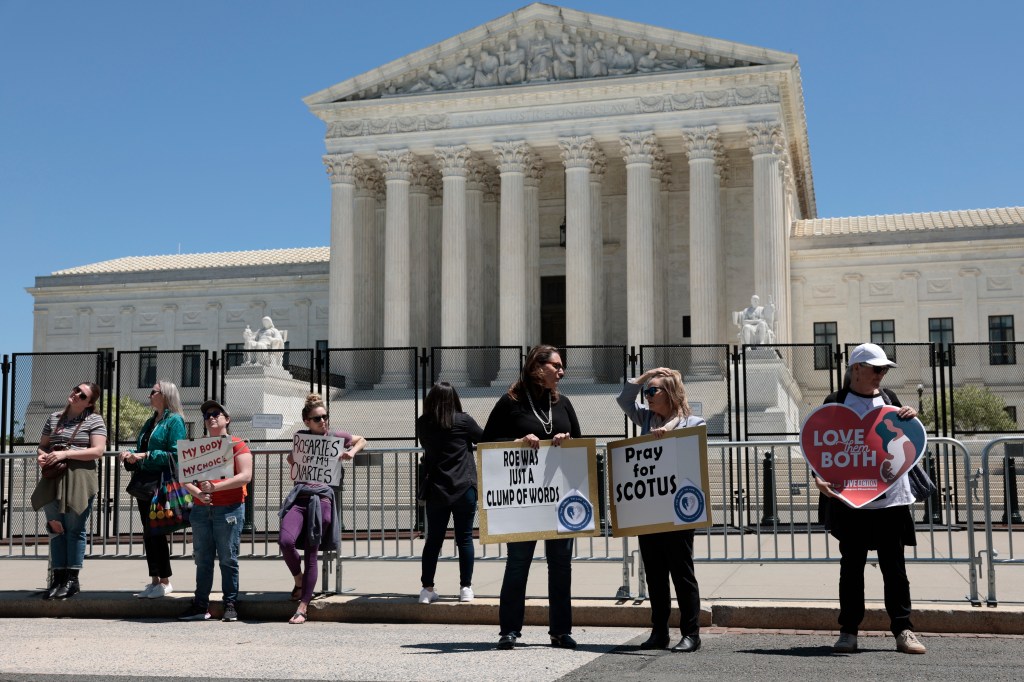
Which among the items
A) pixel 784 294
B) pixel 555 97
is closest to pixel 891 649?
pixel 784 294

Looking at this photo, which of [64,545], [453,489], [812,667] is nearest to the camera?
[812,667]

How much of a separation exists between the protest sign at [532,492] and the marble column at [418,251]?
4233 centimetres

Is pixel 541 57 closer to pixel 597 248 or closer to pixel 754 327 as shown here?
pixel 597 248

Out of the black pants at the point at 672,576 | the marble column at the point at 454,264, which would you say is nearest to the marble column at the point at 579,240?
the marble column at the point at 454,264

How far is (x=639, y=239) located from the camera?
47.6m

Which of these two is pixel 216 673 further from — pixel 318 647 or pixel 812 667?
pixel 812 667

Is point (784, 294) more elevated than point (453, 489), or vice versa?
point (784, 294)

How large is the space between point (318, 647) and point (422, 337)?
4271 cm

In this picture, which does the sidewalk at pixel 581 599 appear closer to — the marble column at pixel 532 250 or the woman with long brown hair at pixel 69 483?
the woman with long brown hair at pixel 69 483

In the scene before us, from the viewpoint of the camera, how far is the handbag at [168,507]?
12.3m

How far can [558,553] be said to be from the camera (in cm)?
981

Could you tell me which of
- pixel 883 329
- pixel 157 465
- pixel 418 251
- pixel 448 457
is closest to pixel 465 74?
pixel 418 251

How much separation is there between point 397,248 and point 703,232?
12759 mm

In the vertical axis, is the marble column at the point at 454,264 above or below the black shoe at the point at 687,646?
above
